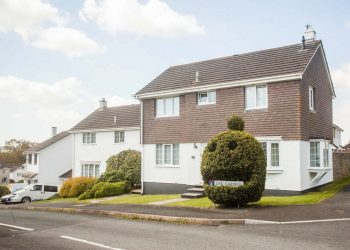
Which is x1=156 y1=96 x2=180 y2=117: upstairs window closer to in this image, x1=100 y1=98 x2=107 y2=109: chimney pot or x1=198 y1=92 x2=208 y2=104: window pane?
x1=198 y1=92 x2=208 y2=104: window pane

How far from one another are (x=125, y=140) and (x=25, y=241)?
948 inches

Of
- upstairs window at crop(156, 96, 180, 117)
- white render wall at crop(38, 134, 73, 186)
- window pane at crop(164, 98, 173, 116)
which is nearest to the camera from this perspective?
upstairs window at crop(156, 96, 180, 117)

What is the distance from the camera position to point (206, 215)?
14.0 meters

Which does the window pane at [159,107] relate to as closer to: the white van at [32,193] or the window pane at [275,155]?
the window pane at [275,155]

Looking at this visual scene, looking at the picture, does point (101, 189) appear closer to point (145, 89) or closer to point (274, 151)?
point (145, 89)

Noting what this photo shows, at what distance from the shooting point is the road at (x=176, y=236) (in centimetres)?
930

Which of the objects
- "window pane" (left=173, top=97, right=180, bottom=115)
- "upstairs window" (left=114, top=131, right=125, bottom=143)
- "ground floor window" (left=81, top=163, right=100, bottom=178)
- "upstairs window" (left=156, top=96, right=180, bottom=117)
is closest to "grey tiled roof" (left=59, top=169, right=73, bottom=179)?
"ground floor window" (left=81, top=163, right=100, bottom=178)

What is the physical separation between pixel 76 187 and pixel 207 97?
14396 mm

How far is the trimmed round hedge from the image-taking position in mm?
15234

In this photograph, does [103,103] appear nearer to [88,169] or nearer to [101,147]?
[101,147]

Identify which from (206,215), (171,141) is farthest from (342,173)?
(206,215)

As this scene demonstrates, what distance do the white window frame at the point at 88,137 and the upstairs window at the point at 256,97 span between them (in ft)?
67.1

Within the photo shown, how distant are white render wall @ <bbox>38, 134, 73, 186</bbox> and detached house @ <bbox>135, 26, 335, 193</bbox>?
978 inches

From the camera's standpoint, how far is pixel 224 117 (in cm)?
2212
